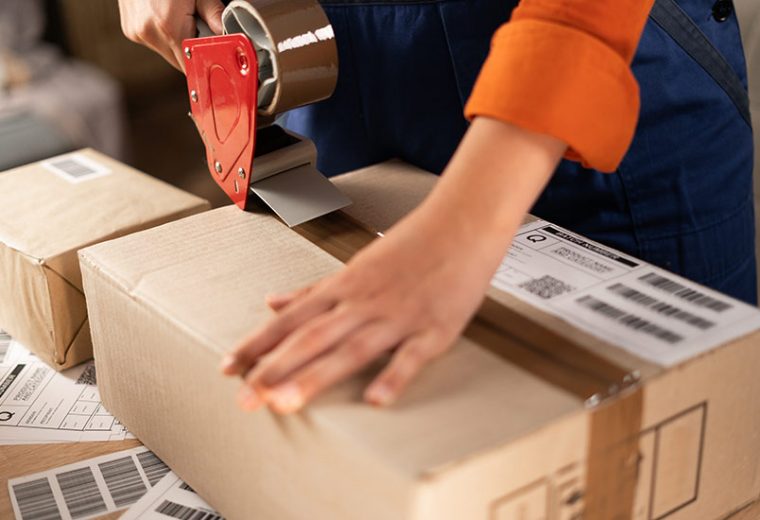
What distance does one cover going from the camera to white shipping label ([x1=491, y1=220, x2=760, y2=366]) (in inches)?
25.3

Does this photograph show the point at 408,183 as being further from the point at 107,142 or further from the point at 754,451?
the point at 107,142

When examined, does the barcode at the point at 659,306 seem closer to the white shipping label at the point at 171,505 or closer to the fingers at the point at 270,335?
the fingers at the point at 270,335

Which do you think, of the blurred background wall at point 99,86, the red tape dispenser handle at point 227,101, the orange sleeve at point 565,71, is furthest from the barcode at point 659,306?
the blurred background wall at point 99,86

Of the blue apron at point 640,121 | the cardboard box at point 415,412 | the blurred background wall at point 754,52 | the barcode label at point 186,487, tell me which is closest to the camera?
the cardboard box at point 415,412

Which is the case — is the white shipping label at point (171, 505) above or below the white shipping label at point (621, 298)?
below

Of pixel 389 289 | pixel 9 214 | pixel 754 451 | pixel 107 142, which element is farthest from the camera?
pixel 107 142

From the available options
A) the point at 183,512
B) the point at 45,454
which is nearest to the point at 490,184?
the point at 183,512

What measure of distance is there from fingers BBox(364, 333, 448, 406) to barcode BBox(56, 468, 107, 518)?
285 millimetres

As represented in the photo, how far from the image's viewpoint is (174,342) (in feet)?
2.26

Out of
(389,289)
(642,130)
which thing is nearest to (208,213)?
(389,289)

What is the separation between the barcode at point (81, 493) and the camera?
73 cm

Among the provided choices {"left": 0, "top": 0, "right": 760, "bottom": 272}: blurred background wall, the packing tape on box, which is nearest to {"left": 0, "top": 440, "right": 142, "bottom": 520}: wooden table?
the packing tape on box

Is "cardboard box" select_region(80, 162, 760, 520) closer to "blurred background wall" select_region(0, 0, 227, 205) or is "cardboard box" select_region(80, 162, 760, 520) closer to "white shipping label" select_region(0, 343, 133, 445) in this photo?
"white shipping label" select_region(0, 343, 133, 445)

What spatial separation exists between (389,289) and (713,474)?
286 millimetres
